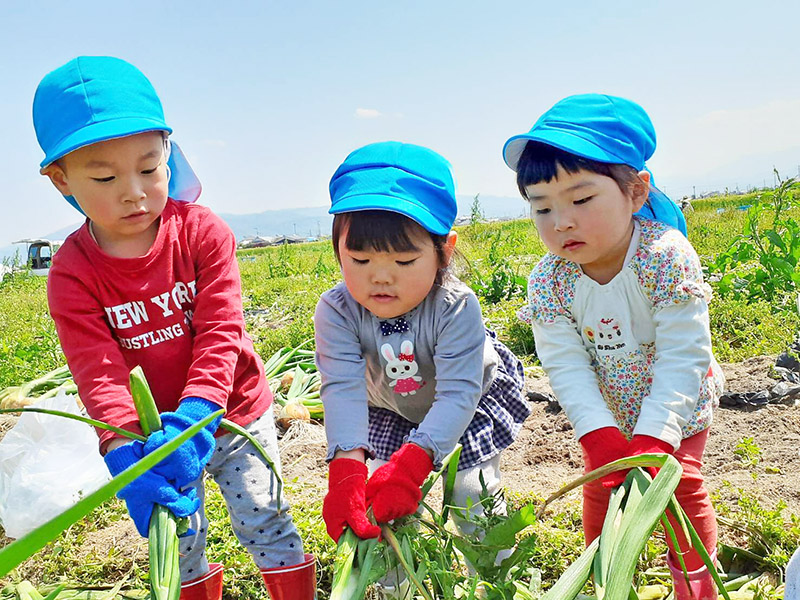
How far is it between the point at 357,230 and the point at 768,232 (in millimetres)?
3617

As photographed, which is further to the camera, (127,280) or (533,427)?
(533,427)

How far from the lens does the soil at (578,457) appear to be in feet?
7.64

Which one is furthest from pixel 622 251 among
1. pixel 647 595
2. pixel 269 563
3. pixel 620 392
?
pixel 269 563

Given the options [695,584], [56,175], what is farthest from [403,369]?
[56,175]

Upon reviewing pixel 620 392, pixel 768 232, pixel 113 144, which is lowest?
pixel 620 392

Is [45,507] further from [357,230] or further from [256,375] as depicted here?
[357,230]

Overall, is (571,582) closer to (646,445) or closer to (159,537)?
(646,445)

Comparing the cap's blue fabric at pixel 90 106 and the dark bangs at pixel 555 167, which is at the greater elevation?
the cap's blue fabric at pixel 90 106

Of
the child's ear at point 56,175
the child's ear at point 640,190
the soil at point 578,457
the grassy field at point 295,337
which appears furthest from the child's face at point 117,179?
the soil at point 578,457

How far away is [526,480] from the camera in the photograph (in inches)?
103

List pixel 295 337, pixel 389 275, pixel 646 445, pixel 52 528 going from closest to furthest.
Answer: pixel 52 528
pixel 646 445
pixel 389 275
pixel 295 337

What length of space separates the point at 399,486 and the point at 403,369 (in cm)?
43

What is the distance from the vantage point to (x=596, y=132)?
1605 millimetres

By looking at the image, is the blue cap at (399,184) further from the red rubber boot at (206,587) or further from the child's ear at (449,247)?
the red rubber boot at (206,587)
